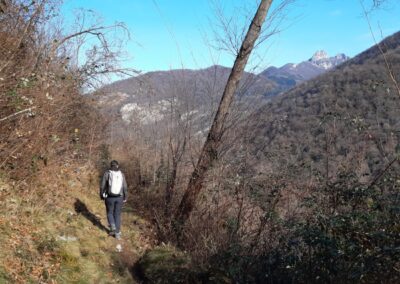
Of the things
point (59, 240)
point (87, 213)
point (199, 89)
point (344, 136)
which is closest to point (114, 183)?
point (87, 213)

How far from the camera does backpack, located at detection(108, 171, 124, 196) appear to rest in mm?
8617

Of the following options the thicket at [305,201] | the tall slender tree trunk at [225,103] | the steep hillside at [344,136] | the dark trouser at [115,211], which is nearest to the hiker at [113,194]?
the dark trouser at [115,211]

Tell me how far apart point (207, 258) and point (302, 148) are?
111 inches

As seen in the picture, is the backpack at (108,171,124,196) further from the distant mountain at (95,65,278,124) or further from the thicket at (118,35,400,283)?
the distant mountain at (95,65,278,124)

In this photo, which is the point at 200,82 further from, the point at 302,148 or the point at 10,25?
the point at 10,25

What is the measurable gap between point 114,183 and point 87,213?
1.15 m

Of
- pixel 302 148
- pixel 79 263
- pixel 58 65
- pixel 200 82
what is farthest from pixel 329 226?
pixel 58 65

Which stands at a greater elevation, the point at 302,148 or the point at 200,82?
the point at 200,82

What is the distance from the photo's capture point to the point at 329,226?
5.04 meters

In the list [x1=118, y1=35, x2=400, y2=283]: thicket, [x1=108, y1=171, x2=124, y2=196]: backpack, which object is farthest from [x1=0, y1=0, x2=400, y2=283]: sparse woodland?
[x1=108, y1=171, x2=124, y2=196]: backpack

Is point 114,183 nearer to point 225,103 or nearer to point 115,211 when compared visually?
point 115,211

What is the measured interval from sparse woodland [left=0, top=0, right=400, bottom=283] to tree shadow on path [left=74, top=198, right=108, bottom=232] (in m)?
0.37

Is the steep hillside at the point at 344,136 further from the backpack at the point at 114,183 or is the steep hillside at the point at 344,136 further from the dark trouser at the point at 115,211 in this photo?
the dark trouser at the point at 115,211

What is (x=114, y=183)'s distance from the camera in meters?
8.62
